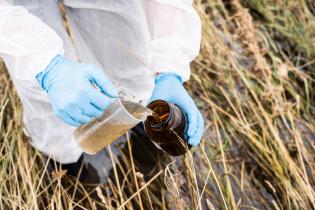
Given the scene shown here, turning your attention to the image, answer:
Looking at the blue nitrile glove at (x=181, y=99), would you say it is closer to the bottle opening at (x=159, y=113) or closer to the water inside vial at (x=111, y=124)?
the bottle opening at (x=159, y=113)

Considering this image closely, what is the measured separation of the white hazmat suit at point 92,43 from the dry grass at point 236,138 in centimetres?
22

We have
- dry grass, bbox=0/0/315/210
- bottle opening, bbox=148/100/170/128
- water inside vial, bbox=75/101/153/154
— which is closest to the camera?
water inside vial, bbox=75/101/153/154

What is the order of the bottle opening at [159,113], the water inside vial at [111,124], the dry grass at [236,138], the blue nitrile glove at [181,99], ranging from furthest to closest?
the dry grass at [236,138] → the blue nitrile glove at [181,99] → the bottle opening at [159,113] → the water inside vial at [111,124]

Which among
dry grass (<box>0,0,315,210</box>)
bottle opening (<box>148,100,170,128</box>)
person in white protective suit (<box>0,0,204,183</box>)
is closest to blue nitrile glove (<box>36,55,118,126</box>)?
person in white protective suit (<box>0,0,204,183</box>)

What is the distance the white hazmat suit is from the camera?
4.56 ft

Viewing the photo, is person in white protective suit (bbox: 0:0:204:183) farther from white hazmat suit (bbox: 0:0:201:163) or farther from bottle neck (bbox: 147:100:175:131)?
bottle neck (bbox: 147:100:175:131)

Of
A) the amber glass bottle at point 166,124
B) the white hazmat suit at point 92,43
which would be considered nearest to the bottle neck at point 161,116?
the amber glass bottle at point 166,124

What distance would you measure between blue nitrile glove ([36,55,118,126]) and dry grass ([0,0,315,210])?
342 millimetres

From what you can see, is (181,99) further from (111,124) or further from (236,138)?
Answer: (236,138)

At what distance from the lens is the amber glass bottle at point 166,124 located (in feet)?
Result: 4.58

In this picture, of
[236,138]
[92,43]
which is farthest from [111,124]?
[236,138]

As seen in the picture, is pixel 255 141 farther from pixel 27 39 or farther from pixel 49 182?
pixel 27 39

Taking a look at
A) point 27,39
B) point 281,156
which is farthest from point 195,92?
point 27,39

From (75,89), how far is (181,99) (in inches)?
16.1
